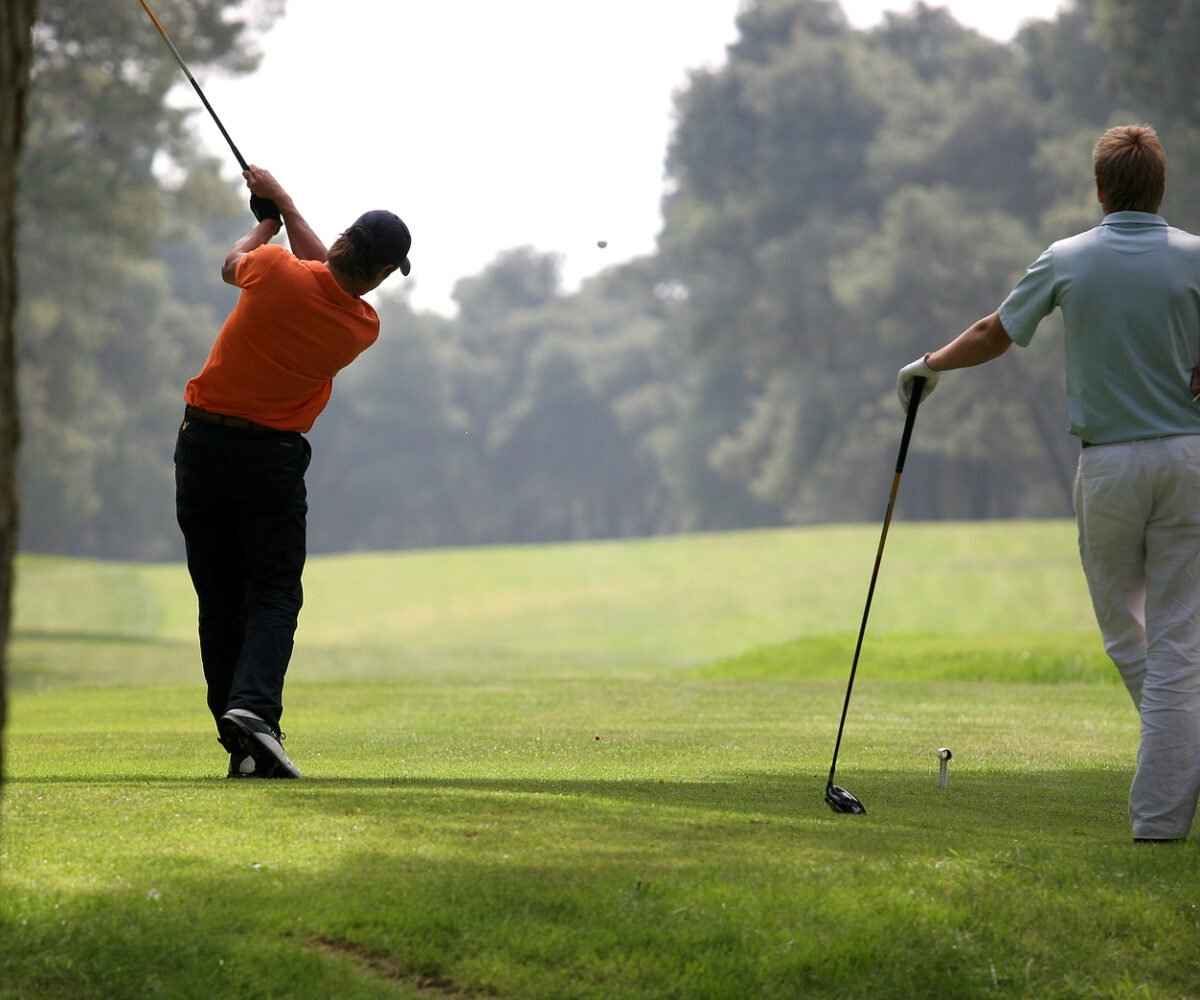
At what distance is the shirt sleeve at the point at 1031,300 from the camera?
6684 millimetres

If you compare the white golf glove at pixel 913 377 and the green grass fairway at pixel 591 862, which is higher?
the white golf glove at pixel 913 377

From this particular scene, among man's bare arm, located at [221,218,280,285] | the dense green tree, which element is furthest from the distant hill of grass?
man's bare arm, located at [221,218,280,285]

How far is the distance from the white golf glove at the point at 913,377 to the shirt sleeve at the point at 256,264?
8.00 feet

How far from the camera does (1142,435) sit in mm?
6527

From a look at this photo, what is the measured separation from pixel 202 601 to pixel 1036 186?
213ft

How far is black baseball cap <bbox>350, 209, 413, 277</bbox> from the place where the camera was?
25.1ft

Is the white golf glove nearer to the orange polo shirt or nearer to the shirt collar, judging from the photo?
the shirt collar

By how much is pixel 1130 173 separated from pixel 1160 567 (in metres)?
1.35

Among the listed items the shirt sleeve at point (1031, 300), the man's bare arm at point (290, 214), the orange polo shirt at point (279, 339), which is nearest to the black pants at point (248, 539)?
the orange polo shirt at point (279, 339)

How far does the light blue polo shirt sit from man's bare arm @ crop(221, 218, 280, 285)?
3063 millimetres

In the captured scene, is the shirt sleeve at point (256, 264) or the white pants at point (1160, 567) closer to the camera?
the white pants at point (1160, 567)

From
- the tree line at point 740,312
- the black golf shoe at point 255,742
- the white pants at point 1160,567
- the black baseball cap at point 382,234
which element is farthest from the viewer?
the tree line at point 740,312

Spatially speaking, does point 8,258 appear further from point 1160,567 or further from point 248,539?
point 1160,567

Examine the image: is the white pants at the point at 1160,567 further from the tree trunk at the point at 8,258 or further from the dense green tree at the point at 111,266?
the dense green tree at the point at 111,266
